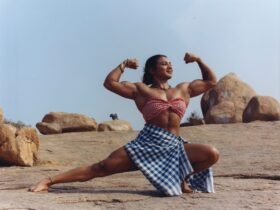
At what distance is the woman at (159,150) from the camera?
3.86 meters

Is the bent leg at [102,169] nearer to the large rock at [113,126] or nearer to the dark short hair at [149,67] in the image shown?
the dark short hair at [149,67]

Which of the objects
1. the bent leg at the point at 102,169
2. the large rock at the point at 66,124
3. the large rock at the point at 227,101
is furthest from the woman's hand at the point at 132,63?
the large rock at the point at 227,101

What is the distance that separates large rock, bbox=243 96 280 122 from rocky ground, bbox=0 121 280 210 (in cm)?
173

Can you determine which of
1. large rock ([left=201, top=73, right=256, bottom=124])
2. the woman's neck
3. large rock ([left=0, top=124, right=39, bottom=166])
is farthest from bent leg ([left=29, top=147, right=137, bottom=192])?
large rock ([left=201, top=73, right=256, bottom=124])

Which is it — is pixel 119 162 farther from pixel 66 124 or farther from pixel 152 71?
pixel 66 124

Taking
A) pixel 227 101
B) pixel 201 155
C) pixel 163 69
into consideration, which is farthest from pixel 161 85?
pixel 227 101

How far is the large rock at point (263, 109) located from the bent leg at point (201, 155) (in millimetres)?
8197

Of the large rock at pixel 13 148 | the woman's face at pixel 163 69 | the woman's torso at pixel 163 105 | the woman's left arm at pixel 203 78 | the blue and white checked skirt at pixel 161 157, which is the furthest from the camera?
the large rock at pixel 13 148

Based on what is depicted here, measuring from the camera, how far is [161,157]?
389cm

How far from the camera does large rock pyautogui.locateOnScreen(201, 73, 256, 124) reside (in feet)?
41.9

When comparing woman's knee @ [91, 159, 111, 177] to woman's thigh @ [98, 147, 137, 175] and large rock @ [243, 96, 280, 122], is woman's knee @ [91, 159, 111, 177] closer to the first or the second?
woman's thigh @ [98, 147, 137, 175]

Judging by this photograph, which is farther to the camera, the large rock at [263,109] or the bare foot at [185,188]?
the large rock at [263,109]

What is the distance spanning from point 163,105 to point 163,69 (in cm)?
31

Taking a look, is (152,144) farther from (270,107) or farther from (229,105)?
(229,105)
